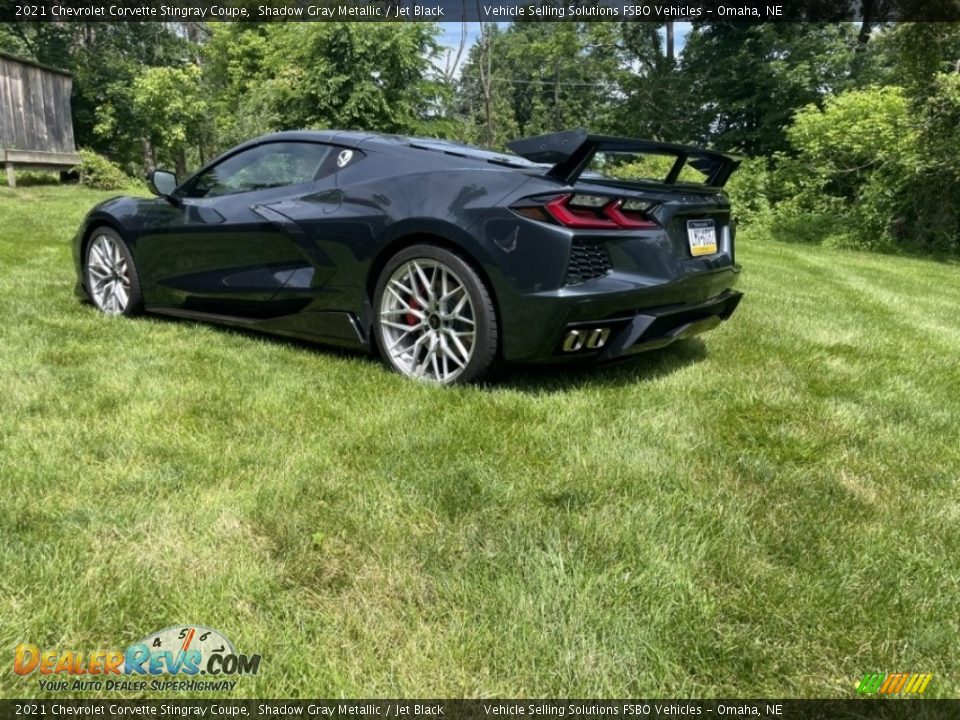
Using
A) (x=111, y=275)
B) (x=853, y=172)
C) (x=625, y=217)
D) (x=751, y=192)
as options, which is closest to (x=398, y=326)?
(x=625, y=217)

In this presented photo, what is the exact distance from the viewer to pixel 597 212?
3.09 meters

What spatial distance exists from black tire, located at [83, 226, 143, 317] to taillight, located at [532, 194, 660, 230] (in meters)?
2.96

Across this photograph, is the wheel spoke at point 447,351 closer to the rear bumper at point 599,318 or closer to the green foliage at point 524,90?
the rear bumper at point 599,318

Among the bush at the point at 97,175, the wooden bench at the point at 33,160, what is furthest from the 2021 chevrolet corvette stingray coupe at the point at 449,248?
the bush at the point at 97,175

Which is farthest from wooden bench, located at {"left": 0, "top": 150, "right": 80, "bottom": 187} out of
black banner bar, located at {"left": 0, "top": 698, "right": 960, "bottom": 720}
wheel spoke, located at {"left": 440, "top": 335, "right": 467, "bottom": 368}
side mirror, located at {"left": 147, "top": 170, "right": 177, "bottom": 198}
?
black banner bar, located at {"left": 0, "top": 698, "right": 960, "bottom": 720}

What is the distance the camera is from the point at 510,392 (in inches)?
128

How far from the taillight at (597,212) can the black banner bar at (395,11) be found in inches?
642

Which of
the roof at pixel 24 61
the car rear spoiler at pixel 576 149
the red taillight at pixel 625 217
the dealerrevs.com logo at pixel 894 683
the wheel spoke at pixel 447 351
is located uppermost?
the roof at pixel 24 61

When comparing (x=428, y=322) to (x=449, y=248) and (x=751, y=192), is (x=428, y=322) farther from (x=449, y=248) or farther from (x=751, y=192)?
(x=751, y=192)

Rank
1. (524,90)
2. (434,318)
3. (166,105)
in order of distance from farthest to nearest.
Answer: (524,90) → (166,105) → (434,318)

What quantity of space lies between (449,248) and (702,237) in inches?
50.5

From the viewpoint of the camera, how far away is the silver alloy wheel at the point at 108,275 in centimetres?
474

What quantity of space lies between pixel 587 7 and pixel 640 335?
112 feet

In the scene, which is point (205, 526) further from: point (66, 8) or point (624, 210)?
point (66, 8)
